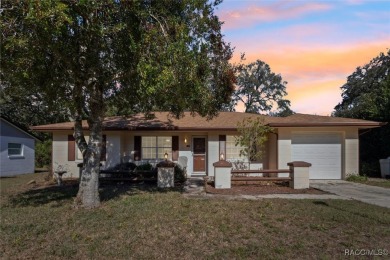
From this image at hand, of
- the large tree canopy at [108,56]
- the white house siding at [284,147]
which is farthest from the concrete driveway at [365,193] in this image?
the large tree canopy at [108,56]

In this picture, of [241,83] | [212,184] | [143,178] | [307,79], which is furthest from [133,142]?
[241,83]

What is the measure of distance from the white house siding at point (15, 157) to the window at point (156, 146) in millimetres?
9437

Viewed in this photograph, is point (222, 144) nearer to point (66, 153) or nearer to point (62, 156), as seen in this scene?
point (66, 153)

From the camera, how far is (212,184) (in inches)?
600

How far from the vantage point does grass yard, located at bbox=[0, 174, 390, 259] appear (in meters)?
6.12

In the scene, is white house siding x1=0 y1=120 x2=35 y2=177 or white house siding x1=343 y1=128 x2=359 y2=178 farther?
white house siding x1=0 y1=120 x2=35 y2=177

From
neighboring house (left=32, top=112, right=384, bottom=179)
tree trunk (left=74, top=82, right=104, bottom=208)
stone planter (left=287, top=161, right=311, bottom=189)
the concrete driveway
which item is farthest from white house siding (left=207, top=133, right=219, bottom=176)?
tree trunk (left=74, top=82, right=104, bottom=208)

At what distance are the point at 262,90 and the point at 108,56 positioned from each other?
152 ft

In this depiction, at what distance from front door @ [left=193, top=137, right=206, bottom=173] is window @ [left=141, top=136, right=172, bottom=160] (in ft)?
4.50

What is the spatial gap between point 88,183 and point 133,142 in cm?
977

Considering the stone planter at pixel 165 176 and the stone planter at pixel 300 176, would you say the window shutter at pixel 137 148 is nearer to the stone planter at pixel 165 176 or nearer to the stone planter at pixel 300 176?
the stone planter at pixel 165 176

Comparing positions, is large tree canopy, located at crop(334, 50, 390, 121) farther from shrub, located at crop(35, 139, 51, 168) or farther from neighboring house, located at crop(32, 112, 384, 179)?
shrub, located at crop(35, 139, 51, 168)

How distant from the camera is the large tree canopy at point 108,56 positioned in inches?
310

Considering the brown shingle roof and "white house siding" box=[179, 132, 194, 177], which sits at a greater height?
the brown shingle roof
